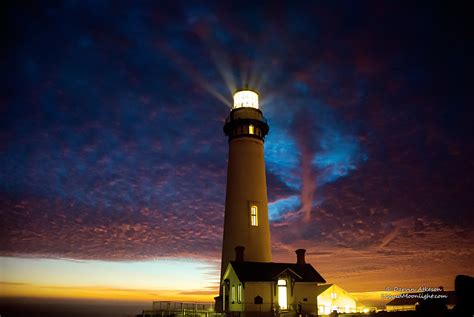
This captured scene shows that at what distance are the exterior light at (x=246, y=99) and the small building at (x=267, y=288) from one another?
13245 mm

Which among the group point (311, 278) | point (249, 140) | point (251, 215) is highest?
point (249, 140)

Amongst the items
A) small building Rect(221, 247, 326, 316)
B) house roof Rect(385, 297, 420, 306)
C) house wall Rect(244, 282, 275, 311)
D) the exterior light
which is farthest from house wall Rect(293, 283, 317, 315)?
house roof Rect(385, 297, 420, 306)

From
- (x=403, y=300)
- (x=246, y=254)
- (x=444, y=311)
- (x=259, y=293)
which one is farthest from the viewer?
(x=403, y=300)

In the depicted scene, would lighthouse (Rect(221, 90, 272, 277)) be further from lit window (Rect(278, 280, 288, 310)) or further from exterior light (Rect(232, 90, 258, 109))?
lit window (Rect(278, 280, 288, 310))

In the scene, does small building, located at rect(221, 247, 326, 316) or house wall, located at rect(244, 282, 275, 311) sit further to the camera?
small building, located at rect(221, 247, 326, 316)

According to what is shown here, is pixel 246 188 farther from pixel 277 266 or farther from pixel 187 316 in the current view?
pixel 187 316

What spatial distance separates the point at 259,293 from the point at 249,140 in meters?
13.0

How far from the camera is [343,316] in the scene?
27.6m

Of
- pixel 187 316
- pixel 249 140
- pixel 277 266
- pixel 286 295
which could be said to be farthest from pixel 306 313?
pixel 249 140

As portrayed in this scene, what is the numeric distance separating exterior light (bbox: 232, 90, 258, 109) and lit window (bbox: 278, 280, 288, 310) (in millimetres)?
15868

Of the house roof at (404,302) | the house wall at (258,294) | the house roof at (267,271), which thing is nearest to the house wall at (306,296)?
the house roof at (267,271)

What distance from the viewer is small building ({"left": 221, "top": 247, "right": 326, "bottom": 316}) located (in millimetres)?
28484

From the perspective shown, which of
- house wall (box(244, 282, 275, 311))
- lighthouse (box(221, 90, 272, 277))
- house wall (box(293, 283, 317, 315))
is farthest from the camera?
lighthouse (box(221, 90, 272, 277))

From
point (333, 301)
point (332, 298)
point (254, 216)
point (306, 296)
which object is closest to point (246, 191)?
point (254, 216)
